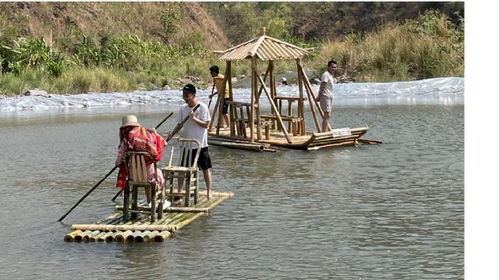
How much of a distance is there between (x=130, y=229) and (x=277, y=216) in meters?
1.81

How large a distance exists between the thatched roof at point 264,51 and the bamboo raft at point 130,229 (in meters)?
6.11

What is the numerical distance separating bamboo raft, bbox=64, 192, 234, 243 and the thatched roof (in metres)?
6.11

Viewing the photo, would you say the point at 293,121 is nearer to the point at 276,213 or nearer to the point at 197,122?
the point at 197,122

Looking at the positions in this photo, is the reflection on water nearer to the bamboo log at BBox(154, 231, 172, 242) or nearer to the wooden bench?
the bamboo log at BBox(154, 231, 172, 242)

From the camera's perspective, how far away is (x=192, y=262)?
7918mm

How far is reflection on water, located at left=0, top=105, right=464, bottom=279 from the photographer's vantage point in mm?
7746

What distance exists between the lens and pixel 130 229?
8859mm

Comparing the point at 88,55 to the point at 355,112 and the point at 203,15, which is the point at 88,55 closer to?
the point at 355,112

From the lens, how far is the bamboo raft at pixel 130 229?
867 centimetres

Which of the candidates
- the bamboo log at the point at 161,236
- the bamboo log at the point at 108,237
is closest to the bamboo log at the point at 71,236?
the bamboo log at the point at 108,237

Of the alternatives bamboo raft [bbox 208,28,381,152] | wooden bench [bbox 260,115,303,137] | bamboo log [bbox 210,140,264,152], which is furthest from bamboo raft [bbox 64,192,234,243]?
wooden bench [bbox 260,115,303,137]

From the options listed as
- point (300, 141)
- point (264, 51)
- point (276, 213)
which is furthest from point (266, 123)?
point (276, 213)

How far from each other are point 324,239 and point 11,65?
23140mm

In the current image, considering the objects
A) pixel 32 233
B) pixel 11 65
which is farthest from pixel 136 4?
pixel 32 233
